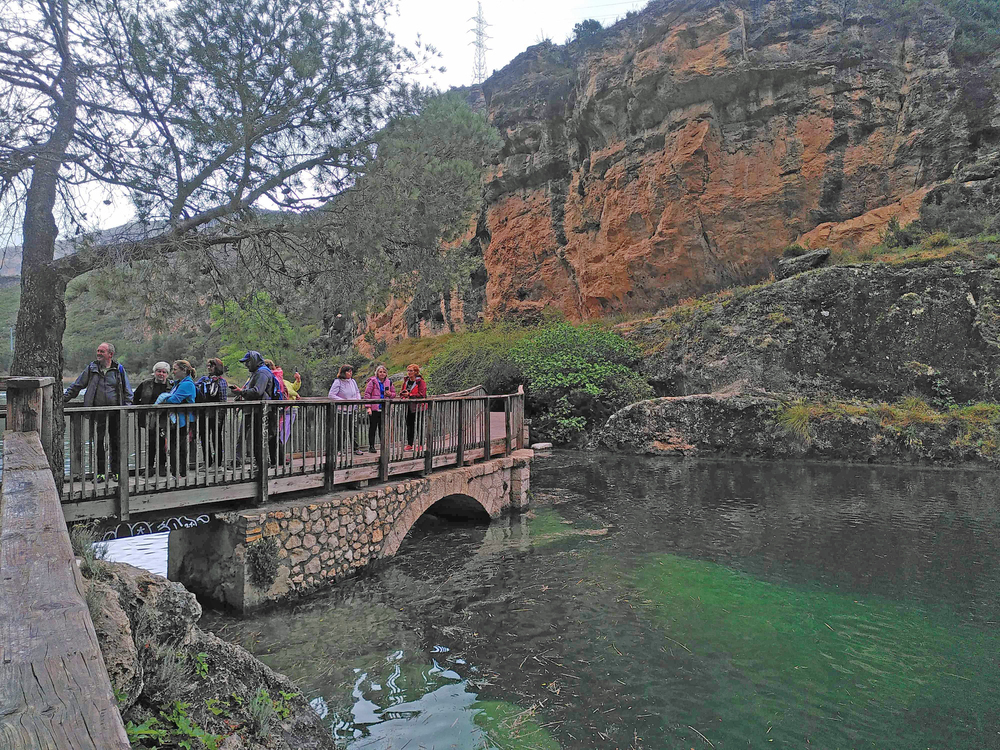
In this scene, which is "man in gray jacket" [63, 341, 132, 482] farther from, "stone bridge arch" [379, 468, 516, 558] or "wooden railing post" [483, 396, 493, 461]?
"wooden railing post" [483, 396, 493, 461]

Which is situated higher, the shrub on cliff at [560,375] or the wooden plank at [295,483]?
the shrub on cliff at [560,375]

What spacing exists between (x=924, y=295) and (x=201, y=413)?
1935 centimetres

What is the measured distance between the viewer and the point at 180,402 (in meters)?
6.59

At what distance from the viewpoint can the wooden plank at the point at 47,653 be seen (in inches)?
43.5

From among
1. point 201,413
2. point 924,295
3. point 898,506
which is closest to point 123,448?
point 201,413

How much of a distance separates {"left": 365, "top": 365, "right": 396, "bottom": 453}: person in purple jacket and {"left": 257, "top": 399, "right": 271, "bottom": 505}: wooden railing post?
6.07 feet

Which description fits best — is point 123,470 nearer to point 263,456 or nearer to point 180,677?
point 263,456

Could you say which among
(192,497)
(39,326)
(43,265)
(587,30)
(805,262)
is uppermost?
(587,30)

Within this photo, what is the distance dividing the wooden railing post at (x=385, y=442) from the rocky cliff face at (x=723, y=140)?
1992 centimetres

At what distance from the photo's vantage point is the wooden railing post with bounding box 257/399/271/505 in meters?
6.42

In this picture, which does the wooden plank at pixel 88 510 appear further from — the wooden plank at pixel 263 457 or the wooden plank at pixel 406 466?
the wooden plank at pixel 406 466

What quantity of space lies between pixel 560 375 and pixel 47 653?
19.8 metres

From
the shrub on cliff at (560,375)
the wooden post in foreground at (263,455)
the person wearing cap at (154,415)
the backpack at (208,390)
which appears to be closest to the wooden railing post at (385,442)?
the wooden post in foreground at (263,455)

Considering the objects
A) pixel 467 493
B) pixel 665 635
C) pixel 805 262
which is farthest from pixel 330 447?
pixel 805 262
